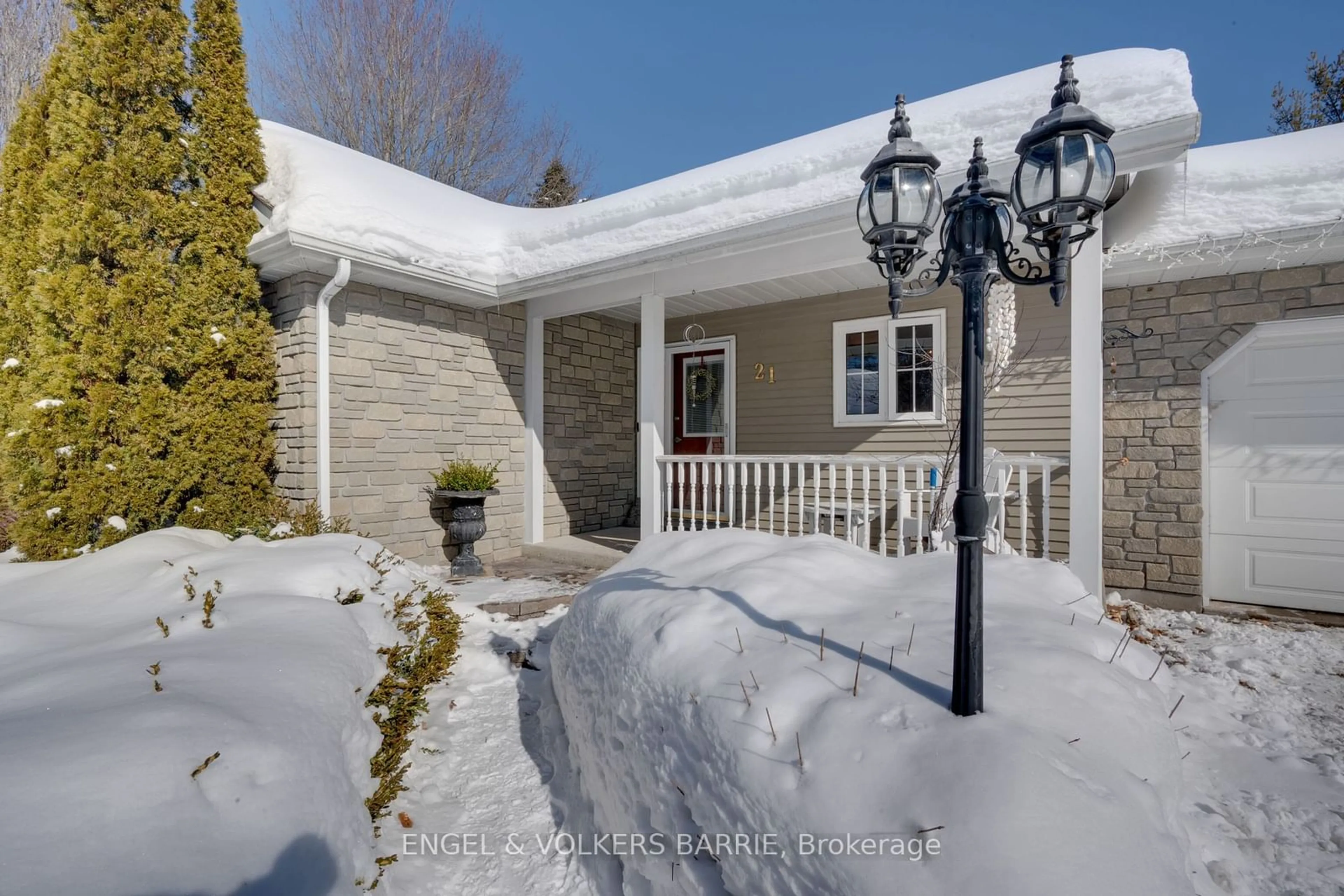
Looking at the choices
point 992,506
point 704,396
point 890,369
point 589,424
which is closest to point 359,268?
point 589,424

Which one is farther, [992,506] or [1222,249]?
[992,506]

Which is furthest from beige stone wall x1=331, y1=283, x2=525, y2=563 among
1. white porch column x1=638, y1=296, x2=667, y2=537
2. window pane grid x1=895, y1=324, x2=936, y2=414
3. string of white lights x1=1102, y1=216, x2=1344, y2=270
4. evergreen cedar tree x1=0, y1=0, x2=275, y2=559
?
string of white lights x1=1102, y1=216, x2=1344, y2=270

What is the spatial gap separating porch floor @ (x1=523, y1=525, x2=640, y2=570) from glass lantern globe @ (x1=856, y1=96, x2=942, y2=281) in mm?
3851

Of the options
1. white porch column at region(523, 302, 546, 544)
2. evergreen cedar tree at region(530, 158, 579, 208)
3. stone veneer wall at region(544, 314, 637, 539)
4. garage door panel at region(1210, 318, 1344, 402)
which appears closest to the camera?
garage door panel at region(1210, 318, 1344, 402)

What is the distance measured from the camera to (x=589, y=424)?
22.8ft

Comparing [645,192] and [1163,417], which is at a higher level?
[645,192]

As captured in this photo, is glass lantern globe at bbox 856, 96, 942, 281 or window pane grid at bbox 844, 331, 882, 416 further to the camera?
window pane grid at bbox 844, 331, 882, 416

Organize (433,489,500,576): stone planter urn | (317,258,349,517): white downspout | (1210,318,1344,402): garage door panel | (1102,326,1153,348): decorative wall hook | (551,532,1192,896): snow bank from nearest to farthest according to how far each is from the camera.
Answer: (551,532,1192,896): snow bank
(1210,318,1344,402): garage door panel
(1102,326,1153,348): decorative wall hook
(317,258,349,517): white downspout
(433,489,500,576): stone planter urn

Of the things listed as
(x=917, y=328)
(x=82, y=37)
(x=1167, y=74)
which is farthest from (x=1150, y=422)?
(x=82, y=37)

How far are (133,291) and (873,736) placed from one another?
5320 millimetres

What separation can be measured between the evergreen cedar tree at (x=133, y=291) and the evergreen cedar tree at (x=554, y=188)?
10.6m

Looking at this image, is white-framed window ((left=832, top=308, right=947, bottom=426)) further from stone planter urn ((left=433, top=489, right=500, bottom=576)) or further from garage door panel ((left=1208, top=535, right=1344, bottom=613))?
stone planter urn ((left=433, top=489, right=500, bottom=576))

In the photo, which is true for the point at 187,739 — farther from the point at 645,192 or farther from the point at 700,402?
the point at 700,402

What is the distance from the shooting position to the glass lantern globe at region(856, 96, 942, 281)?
186cm
